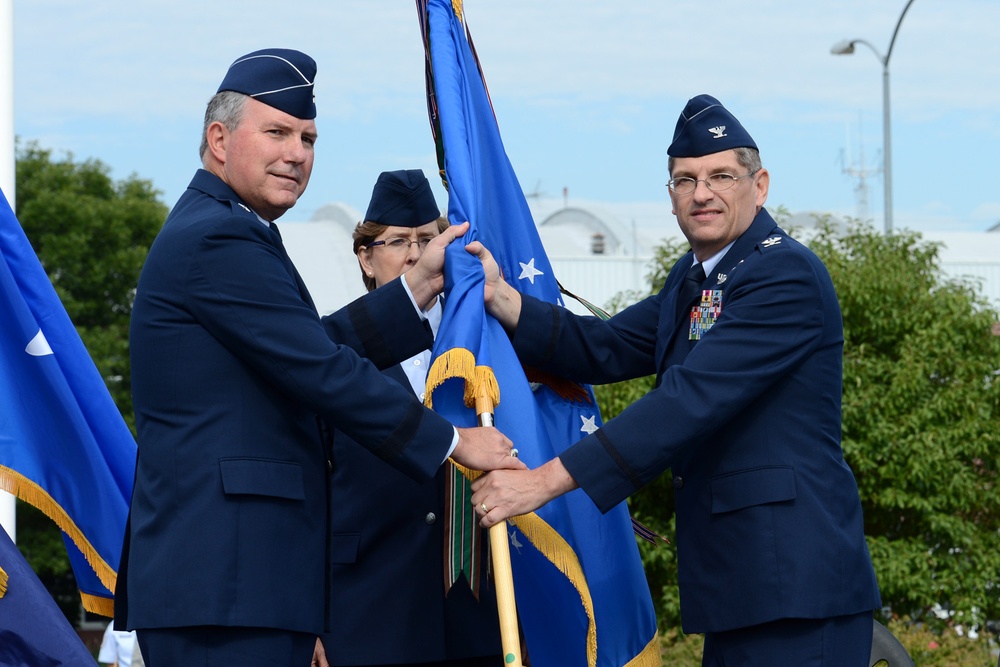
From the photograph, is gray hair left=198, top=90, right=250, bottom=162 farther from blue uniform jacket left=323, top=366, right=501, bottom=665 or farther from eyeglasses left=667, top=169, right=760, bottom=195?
eyeglasses left=667, top=169, right=760, bottom=195

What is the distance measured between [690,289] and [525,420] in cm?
66

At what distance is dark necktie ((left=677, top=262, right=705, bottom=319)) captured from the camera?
4.05m

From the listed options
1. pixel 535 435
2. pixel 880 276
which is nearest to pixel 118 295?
pixel 880 276

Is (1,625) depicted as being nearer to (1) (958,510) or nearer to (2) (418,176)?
(2) (418,176)

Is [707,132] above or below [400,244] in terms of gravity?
above

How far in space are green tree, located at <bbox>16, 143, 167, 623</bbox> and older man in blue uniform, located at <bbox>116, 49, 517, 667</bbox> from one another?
16499 mm

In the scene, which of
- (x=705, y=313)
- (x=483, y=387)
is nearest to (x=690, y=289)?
(x=705, y=313)

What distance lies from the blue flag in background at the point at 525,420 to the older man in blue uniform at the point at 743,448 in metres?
0.30

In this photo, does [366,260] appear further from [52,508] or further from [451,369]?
[52,508]

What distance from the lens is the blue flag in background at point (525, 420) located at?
4090mm

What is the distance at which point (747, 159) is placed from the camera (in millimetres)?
4016

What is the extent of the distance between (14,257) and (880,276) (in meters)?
6.97

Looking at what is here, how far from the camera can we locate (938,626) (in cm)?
968

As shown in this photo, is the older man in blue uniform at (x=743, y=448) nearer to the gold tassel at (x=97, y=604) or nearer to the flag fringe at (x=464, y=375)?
the flag fringe at (x=464, y=375)
